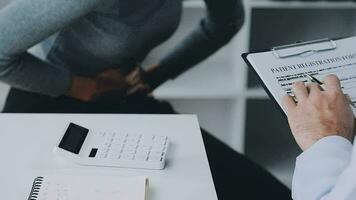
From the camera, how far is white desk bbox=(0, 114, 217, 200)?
862mm

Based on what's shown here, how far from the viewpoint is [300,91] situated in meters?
0.86

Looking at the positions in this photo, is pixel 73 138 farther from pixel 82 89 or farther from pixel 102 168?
pixel 82 89

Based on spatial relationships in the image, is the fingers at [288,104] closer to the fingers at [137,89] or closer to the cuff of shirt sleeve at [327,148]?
the cuff of shirt sleeve at [327,148]

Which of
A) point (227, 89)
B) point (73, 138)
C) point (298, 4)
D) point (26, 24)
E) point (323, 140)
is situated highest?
point (298, 4)

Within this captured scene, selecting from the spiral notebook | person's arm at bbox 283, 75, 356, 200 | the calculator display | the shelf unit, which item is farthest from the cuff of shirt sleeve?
the shelf unit

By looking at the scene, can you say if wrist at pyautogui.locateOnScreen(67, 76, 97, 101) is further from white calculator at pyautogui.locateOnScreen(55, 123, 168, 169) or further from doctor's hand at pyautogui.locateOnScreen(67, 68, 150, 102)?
white calculator at pyautogui.locateOnScreen(55, 123, 168, 169)

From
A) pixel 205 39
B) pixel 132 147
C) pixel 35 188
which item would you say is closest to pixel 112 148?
pixel 132 147

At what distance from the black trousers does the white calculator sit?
30 cm

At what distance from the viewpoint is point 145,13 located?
1.30 meters

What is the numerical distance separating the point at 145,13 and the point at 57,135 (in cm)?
42

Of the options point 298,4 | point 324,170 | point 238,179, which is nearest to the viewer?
point 324,170

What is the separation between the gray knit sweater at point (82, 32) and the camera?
112 cm

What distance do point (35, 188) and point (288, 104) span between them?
416mm

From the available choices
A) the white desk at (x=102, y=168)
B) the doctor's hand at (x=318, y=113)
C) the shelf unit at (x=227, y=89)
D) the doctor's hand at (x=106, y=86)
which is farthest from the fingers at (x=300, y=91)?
the shelf unit at (x=227, y=89)
